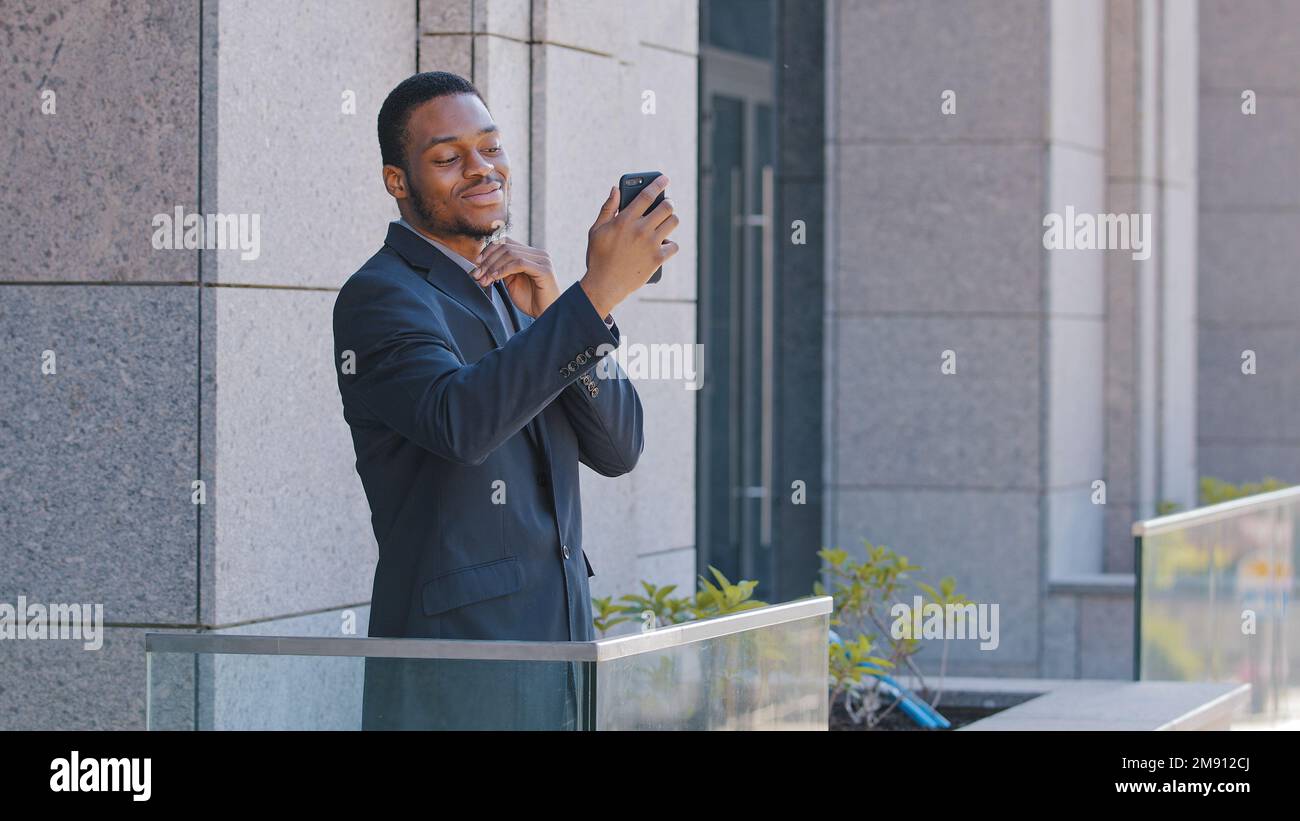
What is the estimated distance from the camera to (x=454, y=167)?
3.76 meters

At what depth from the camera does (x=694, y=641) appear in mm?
4094

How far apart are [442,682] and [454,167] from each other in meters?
0.98

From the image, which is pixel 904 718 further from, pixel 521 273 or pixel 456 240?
pixel 456 240

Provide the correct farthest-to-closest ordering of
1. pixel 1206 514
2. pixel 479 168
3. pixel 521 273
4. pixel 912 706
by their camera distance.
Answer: pixel 1206 514, pixel 912 706, pixel 521 273, pixel 479 168

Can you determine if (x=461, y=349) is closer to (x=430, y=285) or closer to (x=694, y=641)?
(x=430, y=285)

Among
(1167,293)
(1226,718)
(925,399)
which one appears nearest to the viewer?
(1226,718)

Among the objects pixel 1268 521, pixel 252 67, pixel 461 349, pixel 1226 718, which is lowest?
pixel 1226 718

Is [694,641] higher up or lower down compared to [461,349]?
lower down

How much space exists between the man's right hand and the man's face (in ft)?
1.23

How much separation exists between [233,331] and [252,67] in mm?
699

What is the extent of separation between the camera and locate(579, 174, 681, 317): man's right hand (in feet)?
11.2

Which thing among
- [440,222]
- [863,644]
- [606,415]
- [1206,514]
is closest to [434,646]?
[606,415]

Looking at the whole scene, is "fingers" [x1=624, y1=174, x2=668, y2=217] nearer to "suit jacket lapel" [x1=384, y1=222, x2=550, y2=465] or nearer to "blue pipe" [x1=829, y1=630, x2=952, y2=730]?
"suit jacket lapel" [x1=384, y1=222, x2=550, y2=465]
